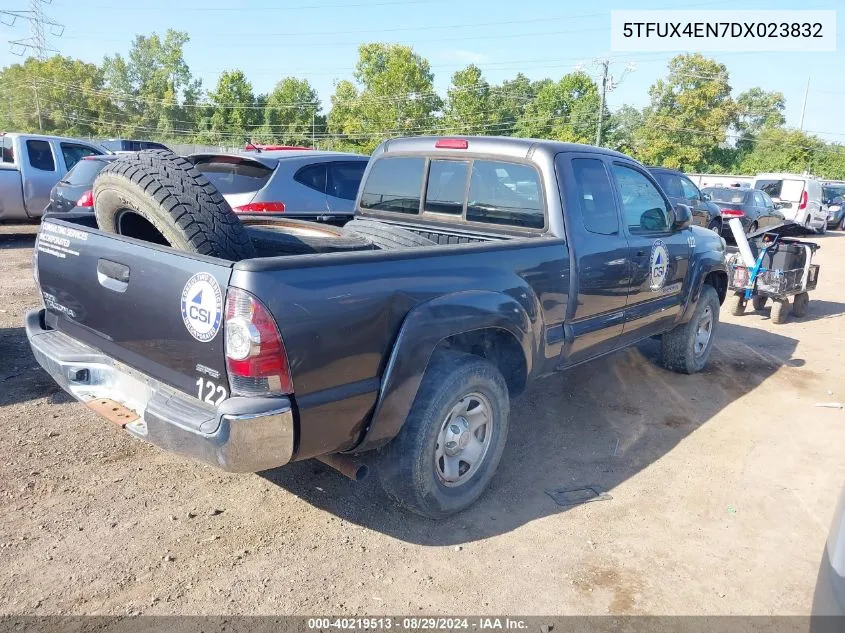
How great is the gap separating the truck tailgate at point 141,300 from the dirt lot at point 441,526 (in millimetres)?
827

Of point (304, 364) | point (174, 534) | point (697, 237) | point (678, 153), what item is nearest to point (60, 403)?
point (174, 534)

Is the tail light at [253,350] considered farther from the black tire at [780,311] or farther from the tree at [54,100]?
the tree at [54,100]

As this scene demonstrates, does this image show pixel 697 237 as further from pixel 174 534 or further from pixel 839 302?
pixel 839 302

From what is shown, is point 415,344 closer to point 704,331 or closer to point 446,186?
point 446,186

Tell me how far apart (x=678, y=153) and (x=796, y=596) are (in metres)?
50.4

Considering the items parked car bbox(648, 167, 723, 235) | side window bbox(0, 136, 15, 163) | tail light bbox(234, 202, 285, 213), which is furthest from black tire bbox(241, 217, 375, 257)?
parked car bbox(648, 167, 723, 235)

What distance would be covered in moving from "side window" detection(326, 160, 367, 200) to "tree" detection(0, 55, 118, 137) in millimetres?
64586

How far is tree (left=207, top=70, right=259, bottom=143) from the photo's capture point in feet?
200

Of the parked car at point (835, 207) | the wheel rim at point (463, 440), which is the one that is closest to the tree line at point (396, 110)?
the parked car at point (835, 207)

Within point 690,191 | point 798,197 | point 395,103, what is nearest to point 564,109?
point 395,103

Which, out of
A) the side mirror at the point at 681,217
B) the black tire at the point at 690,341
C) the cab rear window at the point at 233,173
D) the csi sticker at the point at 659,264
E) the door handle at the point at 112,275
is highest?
the cab rear window at the point at 233,173

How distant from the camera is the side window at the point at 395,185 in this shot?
4.63 meters

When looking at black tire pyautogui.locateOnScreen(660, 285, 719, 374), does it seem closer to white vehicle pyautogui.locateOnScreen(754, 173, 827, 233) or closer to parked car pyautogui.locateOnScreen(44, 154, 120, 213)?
parked car pyautogui.locateOnScreen(44, 154, 120, 213)

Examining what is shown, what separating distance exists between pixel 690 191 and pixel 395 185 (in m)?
11.0
